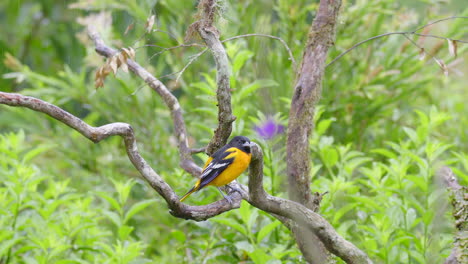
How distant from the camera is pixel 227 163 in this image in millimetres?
2963

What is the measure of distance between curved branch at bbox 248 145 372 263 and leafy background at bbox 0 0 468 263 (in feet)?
1.23

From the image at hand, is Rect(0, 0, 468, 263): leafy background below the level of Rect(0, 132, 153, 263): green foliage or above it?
above

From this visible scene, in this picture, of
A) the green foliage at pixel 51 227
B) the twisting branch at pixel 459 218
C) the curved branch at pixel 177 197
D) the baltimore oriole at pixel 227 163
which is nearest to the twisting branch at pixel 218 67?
the baltimore oriole at pixel 227 163

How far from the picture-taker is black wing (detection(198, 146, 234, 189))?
2957 mm

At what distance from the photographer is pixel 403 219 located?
11.3 feet

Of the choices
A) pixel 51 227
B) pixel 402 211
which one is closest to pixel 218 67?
pixel 402 211

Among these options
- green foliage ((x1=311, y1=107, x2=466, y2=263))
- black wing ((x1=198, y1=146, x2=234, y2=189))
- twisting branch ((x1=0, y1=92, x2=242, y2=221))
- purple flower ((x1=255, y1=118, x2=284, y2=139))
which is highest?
purple flower ((x1=255, y1=118, x2=284, y2=139))

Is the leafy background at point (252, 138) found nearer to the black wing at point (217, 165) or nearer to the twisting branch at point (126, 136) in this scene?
the black wing at point (217, 165)

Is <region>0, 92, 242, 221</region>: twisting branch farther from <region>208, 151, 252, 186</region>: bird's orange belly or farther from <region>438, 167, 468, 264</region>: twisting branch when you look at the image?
<region>438, 167, 468, 264</region>: twisting branch

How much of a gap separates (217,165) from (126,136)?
579mm

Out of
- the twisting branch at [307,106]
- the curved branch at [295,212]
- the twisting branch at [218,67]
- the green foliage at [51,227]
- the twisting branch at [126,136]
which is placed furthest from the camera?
the green foliage at [51,227]

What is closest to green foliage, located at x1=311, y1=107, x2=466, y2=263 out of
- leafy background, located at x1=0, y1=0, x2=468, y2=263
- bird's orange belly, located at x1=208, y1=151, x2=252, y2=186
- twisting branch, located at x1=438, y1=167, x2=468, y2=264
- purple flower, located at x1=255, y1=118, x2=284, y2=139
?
leafy background, located at x1=0, y1=0, x2=468, y2=263

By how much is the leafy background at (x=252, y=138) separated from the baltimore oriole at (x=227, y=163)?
243mm

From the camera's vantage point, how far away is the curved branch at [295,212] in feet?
8.49
